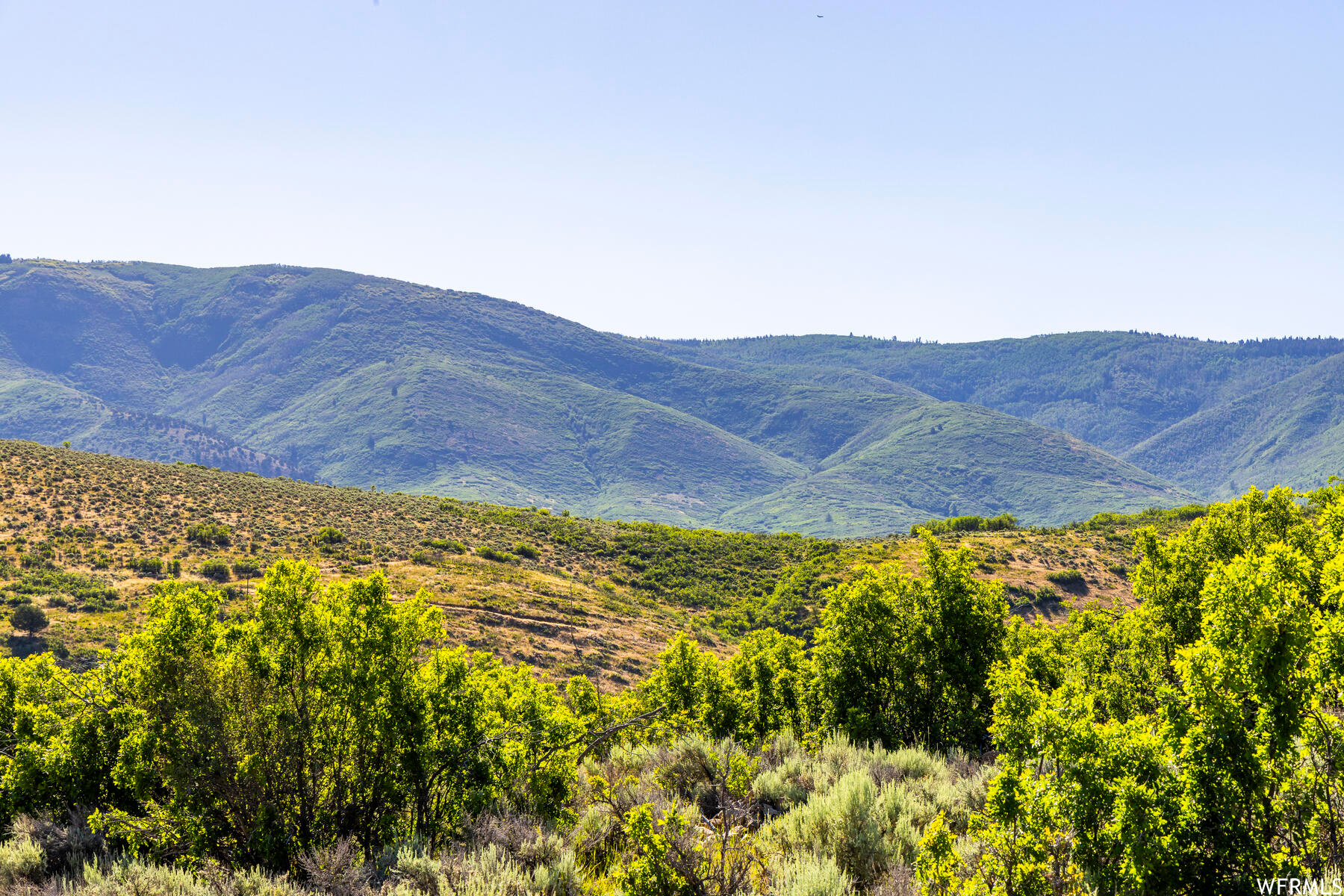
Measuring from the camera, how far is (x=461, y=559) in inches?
1802

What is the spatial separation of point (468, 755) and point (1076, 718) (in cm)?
628

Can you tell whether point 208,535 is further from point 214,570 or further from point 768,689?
point 768,689

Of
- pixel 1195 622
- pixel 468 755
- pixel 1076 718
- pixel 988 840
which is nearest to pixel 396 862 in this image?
pixel 468 755

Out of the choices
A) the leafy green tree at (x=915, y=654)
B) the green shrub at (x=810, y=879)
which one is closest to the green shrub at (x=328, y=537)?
the leafy green tree at (x=915, y=654)

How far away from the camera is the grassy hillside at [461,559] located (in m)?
33.1

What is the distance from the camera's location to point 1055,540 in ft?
185

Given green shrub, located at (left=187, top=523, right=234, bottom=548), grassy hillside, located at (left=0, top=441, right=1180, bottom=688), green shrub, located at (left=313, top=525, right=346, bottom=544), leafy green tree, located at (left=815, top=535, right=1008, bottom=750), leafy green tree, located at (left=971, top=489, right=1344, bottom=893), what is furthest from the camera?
green shrub, located at (left=313, top=525, right=346, bottom=544)

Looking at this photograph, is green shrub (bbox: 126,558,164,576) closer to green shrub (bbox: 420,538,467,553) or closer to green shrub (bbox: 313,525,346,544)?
green shrub (bbox: 313,525,346,544)

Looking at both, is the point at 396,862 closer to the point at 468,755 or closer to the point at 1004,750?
the point at 468,755

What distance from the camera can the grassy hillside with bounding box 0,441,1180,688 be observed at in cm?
3309

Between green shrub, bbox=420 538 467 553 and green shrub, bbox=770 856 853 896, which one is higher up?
green shrub, bbox=770 856 853 896

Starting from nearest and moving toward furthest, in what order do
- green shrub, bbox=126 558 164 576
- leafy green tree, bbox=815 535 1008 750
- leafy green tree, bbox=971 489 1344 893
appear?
leafy green tree, bbox=971 489 1344 893
leafy green tree, bbox=815 535 1008 750
green shrub, bbox=126 558 164 576

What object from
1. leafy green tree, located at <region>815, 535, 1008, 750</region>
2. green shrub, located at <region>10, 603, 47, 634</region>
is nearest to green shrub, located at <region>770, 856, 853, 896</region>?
leafy green tree, located at <region>815, 535, 1008, 750</region>

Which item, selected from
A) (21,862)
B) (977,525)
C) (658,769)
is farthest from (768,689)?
(977,525)
